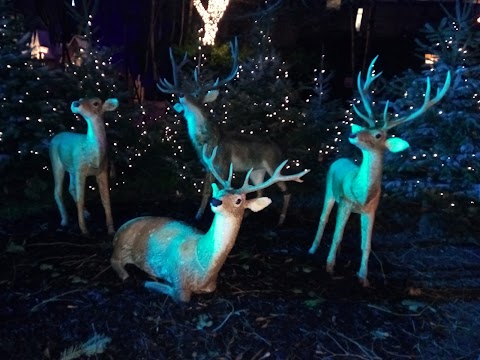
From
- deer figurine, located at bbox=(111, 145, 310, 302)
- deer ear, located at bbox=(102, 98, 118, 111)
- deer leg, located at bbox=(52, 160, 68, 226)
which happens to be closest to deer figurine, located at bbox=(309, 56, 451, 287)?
deer figurine, located at bbox=(111, 145, 310, 302)

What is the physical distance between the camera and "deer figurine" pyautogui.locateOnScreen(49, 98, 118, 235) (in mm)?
4509

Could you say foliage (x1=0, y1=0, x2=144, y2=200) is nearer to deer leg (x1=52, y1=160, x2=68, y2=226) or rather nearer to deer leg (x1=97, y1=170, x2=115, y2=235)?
deer leg (x1=52, y1=160, x2=68, y2=226)

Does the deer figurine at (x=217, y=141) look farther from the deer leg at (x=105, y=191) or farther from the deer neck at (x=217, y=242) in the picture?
the deer neck at (x=217, y=242)

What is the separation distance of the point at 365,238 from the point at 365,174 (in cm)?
64

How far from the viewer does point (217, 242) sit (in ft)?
11.1

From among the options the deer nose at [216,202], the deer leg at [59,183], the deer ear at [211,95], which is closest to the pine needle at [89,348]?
the deer nose at [216,202]

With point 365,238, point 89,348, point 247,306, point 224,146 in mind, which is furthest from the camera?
point 224,146

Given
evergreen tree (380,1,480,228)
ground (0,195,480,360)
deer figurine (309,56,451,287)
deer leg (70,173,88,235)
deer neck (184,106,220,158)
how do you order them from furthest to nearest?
evergreen tree (380,1,480,228) < deer neck (184,106,220,158) < deer leg (70,173,88,235) < deer figurine (309,56,451,287) < ground (0,195,480,360)

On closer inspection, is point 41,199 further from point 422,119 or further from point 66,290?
point 422,119

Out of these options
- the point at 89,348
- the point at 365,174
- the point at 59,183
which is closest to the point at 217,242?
the point at 89,348

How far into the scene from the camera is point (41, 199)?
6.78m

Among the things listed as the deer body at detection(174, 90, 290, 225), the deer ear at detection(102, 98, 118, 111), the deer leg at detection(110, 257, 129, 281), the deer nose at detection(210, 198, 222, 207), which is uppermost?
the deer ear at detection(102, 98, 118, 111)

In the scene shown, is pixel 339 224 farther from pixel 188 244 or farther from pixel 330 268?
pixel 188 244

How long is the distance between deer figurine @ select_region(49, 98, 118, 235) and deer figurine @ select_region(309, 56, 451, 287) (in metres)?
2.28
